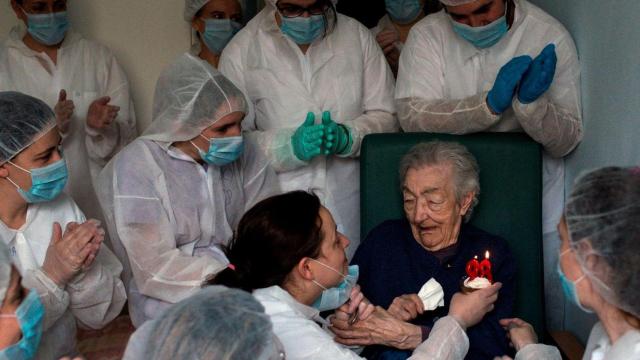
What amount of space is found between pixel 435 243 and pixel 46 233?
1.20 metres

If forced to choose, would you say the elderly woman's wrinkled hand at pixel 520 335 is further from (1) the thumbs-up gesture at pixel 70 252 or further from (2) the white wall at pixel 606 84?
(1) the thumbs-up gesture at pixel 70 252

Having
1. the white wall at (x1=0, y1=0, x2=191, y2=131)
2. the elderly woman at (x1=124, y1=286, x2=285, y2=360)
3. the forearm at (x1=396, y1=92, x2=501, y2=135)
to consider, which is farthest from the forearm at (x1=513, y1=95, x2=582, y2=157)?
the white wall at (x1=0, y1=0, x2=191, y2=131)

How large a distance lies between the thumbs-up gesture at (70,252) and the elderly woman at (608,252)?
1.30m

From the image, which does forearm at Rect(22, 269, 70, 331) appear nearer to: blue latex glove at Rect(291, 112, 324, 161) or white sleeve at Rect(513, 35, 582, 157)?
blue latex glove at Rect(291, 112, 324, 161)

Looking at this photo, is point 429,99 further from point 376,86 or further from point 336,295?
point 336,295

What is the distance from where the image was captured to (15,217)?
2.29 m

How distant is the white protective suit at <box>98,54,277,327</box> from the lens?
2.42 m

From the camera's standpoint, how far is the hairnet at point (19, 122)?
2221 millimetres

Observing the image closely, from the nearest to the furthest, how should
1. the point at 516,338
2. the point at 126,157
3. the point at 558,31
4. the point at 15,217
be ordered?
1. the point at 516,338
2. the point at 15,217
3. the point at 126,157
4. the point at 558,31

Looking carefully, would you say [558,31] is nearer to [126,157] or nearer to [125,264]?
[126,157]

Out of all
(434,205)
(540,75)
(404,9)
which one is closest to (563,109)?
(540,75)

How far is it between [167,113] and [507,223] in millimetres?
1190

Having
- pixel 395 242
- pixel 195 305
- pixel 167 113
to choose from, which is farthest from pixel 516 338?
pixel 167 113

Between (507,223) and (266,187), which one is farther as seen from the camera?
(266,187)
